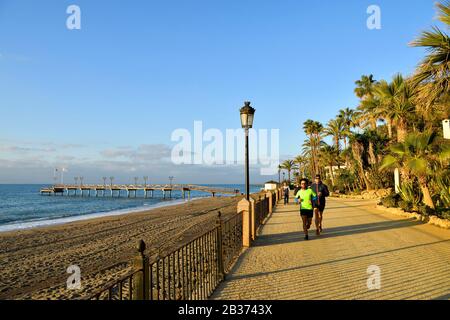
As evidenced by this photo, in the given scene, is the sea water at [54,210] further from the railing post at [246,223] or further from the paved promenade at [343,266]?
the paved promenade at [343,266]

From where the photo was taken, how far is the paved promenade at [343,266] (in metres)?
5.27

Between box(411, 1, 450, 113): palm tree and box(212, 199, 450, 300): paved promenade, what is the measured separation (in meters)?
4.03

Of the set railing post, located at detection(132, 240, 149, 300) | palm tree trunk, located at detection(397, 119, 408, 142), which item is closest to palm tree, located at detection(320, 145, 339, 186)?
palm tree trunk, located at detection(397, 119, 408, 142)

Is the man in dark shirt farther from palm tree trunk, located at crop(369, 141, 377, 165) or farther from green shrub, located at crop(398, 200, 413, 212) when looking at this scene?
palm tree trunk, located at crop(369, 141, 377, 165)

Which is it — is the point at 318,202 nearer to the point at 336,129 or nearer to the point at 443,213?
the point at 443,213

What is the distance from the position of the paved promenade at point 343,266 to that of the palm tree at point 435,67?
4.03 metres

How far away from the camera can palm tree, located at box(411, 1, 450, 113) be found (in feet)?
28.1

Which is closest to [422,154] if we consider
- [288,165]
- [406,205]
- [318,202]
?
[406,205]

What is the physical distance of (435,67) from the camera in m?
8.84

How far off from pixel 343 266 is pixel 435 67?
19.5 feet

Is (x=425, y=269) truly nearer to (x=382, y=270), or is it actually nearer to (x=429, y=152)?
(x=382, y=270)

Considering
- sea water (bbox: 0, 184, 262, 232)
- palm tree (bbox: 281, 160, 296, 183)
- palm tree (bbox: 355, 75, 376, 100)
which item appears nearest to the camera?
sea water (bbox: 0, 184, 262, 232)

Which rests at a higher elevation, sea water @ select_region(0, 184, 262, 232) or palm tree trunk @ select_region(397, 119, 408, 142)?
palm tree trunk @ select_region(397, 119, 408, 142)

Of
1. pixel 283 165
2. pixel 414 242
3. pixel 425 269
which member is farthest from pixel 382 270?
pixel 283 165
